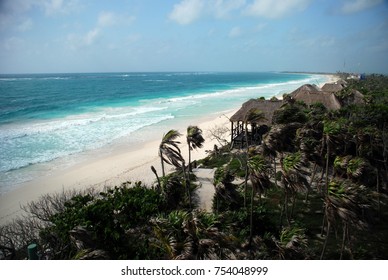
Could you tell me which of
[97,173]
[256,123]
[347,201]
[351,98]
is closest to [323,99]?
[351,98]

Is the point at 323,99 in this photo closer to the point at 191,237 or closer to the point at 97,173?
the point at 97,173

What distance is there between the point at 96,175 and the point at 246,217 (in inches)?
406

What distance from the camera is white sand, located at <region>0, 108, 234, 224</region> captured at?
1298cm

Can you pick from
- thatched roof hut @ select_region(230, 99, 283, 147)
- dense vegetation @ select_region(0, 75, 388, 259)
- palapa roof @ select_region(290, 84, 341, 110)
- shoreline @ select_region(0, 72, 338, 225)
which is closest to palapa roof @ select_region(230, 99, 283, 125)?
thatched roof hut @ select_region(230, 99, 283, 147)

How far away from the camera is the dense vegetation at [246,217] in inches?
176

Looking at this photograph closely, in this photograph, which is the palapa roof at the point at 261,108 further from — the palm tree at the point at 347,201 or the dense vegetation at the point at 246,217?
the palm tree at the point at 347,201

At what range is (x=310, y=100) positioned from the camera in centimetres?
2261

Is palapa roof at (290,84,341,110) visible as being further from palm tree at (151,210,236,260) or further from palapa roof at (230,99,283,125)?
palm tree at (151,210,236,260)

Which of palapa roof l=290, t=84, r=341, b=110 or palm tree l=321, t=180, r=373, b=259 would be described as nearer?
palm tree l=321, t=180, r=373, b=259

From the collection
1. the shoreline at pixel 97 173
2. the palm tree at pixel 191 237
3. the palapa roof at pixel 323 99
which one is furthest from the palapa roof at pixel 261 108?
the palm tree at pixel 191 237

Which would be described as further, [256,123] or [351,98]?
[351,98]

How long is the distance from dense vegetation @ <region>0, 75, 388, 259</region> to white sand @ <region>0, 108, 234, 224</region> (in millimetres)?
4806

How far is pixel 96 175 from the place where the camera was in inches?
634

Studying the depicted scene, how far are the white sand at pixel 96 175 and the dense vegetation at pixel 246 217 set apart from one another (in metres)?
4.81
